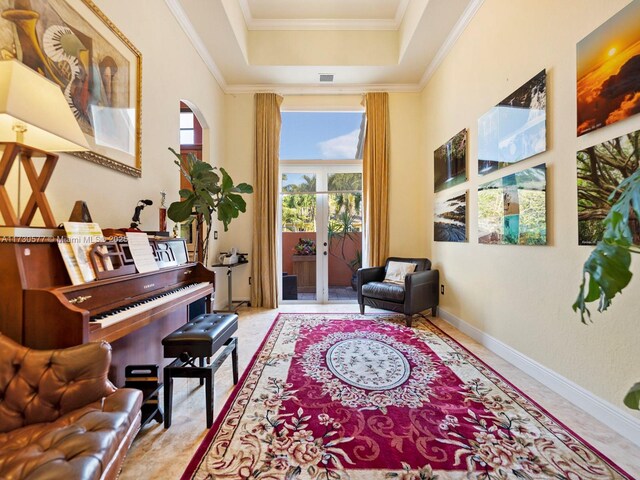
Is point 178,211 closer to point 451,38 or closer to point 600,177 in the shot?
point 600,177

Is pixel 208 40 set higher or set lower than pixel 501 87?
higher

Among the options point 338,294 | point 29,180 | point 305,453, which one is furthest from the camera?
point 338,294

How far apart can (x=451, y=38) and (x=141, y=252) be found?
423 cm

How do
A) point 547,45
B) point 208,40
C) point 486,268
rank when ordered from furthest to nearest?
point 208,40 → point 486,268 → point 547,45

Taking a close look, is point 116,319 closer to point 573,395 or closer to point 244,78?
point 573,395

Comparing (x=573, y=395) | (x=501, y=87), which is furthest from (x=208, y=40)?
(x=573, y=395)

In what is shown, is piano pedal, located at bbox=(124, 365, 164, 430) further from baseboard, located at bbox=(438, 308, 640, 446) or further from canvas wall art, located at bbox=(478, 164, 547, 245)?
canvas wall art, located at bbox=(478, 164, 547, 245)

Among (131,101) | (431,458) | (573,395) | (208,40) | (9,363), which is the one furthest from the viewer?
(208,40)

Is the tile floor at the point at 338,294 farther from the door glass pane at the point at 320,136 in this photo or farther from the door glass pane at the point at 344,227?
the door glass pane at the point at 320,136

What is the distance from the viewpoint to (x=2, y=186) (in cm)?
120

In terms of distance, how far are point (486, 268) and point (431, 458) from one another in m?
2.00

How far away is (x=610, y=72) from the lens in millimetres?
1595

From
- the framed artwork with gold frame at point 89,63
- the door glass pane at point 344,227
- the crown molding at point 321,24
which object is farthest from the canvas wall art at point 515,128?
the framed artwork with gold frame at point 89,63

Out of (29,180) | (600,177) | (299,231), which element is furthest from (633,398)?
(299,231)
